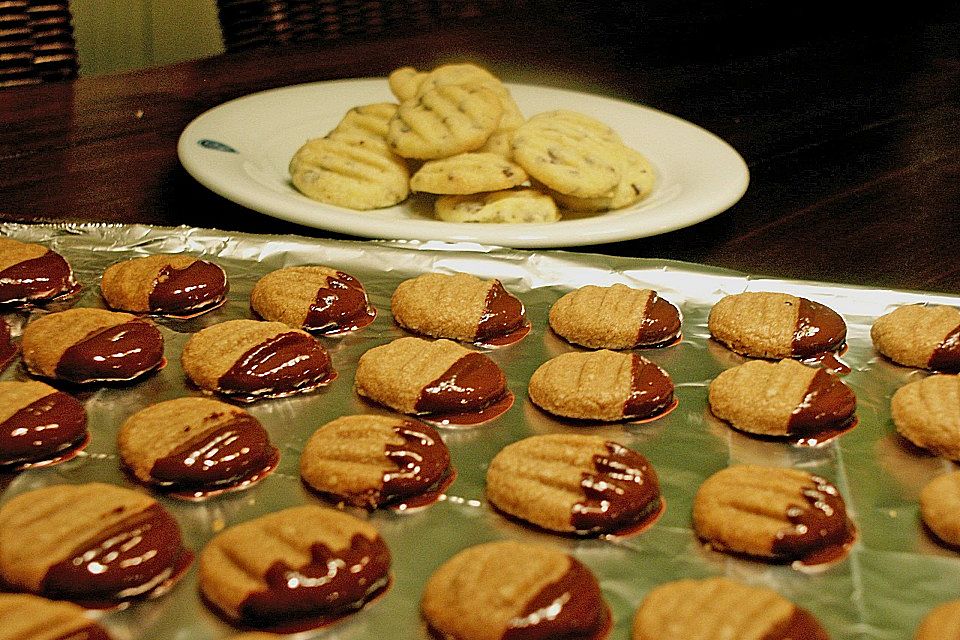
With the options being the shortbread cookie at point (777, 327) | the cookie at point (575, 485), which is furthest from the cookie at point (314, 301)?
the shortbread cookie at point (777, 327)

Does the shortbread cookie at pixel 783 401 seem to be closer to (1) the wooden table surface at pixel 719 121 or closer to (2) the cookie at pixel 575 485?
(2) the cookie at pixel 575 485

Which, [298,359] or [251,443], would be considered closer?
[251,443]

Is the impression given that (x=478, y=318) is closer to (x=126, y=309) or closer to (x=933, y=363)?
(x=126, y=309)

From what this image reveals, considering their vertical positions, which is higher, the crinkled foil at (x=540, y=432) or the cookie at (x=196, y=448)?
the cookie at (x=196, y=448)

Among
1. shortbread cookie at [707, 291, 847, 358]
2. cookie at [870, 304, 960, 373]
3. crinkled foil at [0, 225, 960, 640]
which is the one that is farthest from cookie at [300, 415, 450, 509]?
cookie at [870, 304, 960, 373]

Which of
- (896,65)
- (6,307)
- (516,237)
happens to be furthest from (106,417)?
(896,65)

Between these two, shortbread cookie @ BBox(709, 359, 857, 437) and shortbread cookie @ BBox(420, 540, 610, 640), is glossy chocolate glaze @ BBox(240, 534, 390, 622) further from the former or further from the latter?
shortbread cookie @ BBox(709, 359, 857, 437)
